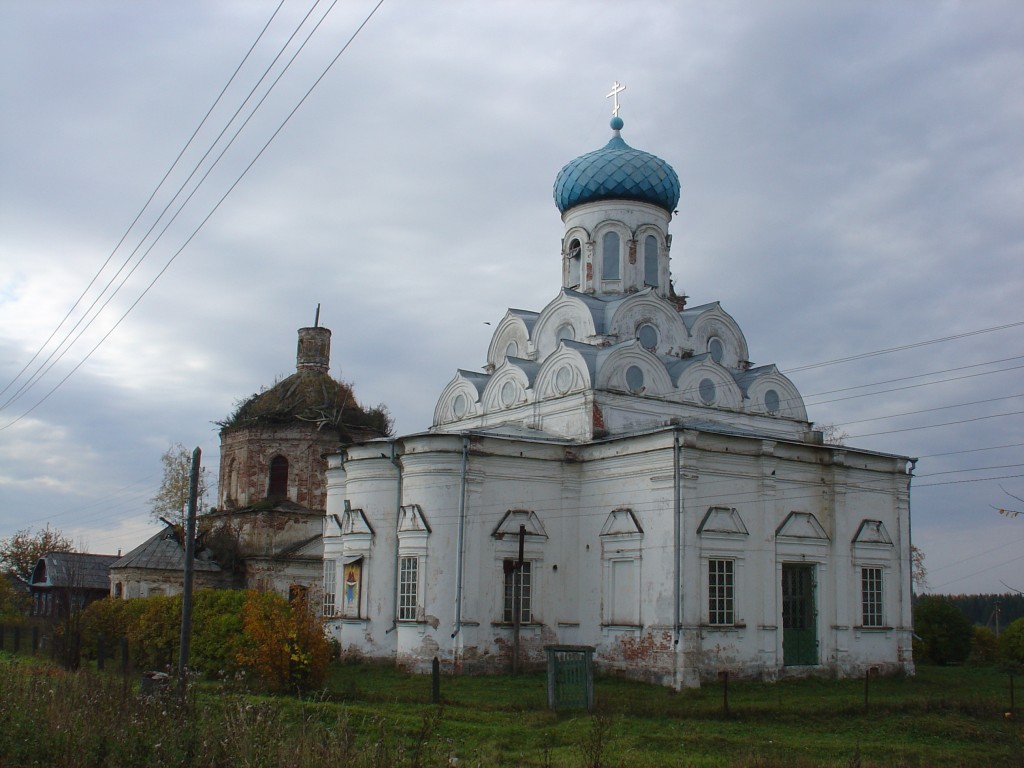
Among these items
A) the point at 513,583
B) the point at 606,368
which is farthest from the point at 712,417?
the point at 513,583

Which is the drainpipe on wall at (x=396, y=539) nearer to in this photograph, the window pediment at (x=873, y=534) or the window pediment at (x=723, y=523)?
the window pediment at (x=723, y=523)

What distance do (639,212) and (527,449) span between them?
304 inches

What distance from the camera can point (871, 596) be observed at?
20672 millimetres

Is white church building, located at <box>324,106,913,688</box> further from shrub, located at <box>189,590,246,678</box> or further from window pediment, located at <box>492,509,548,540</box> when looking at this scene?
shrub, located at <box>189,590,246,678</box>

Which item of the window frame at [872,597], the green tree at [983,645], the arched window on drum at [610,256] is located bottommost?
the green tree at [983,645]

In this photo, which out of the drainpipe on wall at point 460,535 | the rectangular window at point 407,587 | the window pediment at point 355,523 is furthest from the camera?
the window pediment at point 355,523

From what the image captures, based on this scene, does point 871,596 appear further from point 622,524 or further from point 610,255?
point 610,255

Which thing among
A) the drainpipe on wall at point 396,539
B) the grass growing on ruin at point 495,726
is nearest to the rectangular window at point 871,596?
the grass growing on ruin at point 495,726

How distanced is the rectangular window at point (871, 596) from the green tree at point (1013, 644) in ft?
23.0

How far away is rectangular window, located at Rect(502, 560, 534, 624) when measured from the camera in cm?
1930

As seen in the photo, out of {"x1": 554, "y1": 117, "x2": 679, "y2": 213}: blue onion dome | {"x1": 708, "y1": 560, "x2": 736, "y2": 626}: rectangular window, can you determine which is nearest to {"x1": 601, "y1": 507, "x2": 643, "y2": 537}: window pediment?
{"x1": 708, "y1": 560, "x2": 736, "y2": 626}: rectangular window

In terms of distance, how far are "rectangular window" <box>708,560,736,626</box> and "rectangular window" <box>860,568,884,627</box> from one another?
12.4ft

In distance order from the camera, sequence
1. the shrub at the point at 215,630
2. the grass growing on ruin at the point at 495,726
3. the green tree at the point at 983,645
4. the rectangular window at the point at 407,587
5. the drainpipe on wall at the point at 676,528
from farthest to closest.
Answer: the green tree at the point at 983,645 < the shrub at the point at 215,630 < the rectangular window at the point at 407,587 < the drainpipe on wall at the point at 676,528 < the grass growing on ruin at the point at 495,726

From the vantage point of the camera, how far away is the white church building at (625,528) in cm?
1820
